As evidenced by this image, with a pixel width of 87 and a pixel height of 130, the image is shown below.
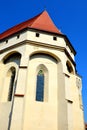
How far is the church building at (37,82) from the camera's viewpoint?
10991 mm

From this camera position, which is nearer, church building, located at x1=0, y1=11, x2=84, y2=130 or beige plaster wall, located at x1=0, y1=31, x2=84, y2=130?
beige plaster wall, located at x1=0, y1=31, x2=84, y2=130

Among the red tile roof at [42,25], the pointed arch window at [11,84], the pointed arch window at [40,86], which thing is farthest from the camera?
the red tile roof at [42,25]

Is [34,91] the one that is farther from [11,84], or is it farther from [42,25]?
[42,25]

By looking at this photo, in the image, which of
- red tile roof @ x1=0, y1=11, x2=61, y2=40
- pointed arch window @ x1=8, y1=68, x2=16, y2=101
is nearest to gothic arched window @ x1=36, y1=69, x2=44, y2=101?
pointed arch window @ x1=8, y1=68, x2=16, y2=101

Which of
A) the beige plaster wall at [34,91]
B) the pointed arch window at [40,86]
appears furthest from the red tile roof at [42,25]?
the pointed arch window at [40,86]

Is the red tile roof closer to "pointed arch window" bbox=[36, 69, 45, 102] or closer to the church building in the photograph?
the church building

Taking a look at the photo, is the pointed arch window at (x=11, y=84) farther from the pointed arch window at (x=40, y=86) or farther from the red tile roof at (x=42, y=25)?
the red tile roof at (x=42, y=25)

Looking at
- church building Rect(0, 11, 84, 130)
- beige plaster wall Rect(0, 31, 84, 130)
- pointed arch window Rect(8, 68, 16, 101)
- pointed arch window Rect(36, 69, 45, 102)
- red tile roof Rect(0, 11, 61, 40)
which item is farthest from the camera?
red tile roof Rect(0, 11, 61, 40)

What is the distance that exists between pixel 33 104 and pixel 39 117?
938mm

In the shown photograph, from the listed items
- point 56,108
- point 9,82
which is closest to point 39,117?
point 56,108

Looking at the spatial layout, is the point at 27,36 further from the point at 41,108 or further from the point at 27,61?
the point at 41,108

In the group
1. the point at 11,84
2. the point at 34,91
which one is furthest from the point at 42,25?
the point at 34,91

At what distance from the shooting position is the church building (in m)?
11.0

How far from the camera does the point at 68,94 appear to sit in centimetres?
1222
